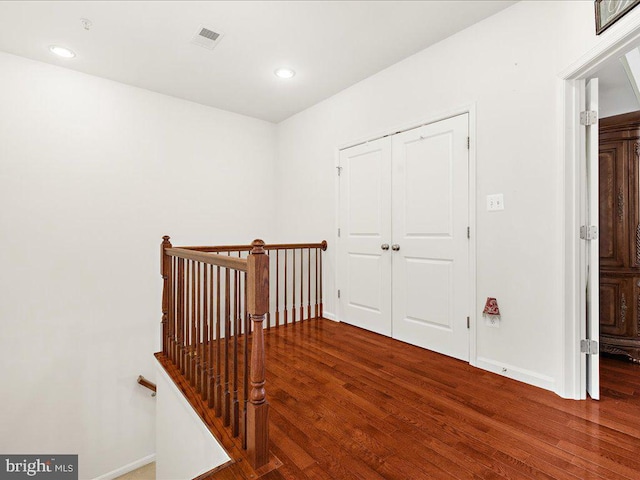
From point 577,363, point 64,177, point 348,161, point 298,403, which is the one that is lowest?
point 298,403

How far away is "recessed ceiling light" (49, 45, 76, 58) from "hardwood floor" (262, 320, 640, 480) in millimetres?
3173

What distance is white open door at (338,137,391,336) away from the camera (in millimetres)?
3051

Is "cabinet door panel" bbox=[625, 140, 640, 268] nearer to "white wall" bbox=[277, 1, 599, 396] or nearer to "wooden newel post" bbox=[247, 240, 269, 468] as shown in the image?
"white wall" bbox=[277, 1, 599, 396]

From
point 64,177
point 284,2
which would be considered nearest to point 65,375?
point 64,177

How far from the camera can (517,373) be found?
2129 mm

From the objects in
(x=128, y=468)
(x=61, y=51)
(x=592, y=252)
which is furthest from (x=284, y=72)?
(x=128, y=468)

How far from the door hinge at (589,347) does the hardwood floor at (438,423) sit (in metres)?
0.29

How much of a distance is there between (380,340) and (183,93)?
3.37m

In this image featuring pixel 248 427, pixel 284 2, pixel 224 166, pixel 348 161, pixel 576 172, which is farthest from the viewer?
pixel 224 166

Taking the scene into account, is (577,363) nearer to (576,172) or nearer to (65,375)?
(576,172)

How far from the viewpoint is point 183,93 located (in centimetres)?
351

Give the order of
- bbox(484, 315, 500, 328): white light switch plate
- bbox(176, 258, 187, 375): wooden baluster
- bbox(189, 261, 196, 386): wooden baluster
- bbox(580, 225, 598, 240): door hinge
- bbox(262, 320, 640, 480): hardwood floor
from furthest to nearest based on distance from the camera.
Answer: bbox(176, 258, 187, 375): wooden baluster, bbox(484, 315, 500, 328): white light switch plate, bbox(189, 261, 196, 386): wooden baluster, bbox(580, 225, 598, 240): door hinge, bbox(262, 320, 640, 480): hardwood floor

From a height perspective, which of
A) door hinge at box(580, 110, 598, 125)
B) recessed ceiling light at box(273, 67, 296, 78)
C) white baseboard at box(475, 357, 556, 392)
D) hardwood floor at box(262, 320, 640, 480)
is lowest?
hardwood floor at box(262, 320, 640, 480)

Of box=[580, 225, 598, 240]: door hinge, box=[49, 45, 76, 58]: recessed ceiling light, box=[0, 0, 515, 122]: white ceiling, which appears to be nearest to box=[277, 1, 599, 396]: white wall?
box=[580, 225, 598, 240]: door hinge
